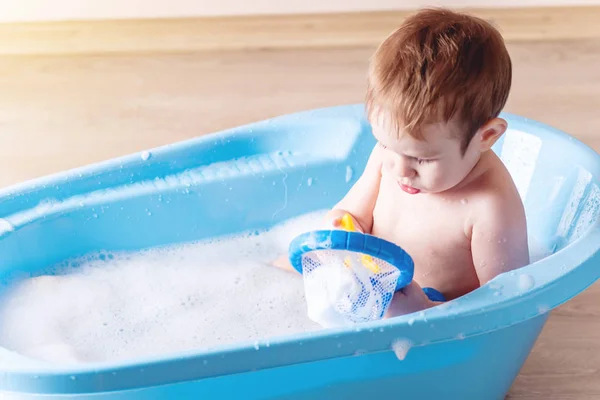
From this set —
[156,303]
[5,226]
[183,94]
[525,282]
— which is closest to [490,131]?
[525,282]

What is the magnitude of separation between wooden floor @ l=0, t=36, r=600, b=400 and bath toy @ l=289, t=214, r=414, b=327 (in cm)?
89

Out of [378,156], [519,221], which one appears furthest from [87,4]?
[519,221]

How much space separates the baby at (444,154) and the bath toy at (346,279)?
3cm

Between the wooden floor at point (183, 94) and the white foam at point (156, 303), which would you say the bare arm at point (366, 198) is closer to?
the white foam at point (156, 303)

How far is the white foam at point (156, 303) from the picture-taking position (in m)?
1.14

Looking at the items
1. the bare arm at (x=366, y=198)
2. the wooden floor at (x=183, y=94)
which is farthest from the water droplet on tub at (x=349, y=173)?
the wooden floor at (x=183, y=94)

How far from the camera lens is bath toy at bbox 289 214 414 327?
923 mm

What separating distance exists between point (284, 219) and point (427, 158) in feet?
1.47

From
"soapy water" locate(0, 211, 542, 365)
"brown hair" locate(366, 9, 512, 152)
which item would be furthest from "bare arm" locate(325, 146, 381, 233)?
"brown hair" locate(366, 9, 512, 152)

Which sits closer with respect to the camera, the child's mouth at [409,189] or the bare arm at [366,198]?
the child's mouth at [409,189]

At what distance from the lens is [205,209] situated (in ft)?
4.36

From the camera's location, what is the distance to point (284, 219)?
138cm

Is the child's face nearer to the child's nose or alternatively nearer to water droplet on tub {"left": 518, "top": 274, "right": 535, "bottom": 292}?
the child's nose

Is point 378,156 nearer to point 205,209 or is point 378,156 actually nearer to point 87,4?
point 205,209
